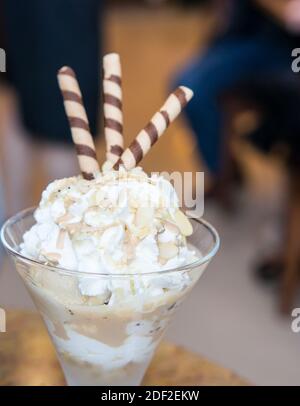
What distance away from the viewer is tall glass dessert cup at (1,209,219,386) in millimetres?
762

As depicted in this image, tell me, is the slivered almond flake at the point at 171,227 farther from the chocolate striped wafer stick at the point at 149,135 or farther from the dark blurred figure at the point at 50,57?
the dark blurred figure at the point at 50,57

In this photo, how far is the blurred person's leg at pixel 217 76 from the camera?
269 centimetres

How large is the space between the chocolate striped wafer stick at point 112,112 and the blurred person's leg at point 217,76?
5.84ft

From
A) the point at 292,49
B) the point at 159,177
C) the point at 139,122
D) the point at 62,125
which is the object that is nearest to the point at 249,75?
the point at 292,49

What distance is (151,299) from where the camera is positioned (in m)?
0.78

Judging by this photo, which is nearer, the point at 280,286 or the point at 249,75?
the point at 280,286

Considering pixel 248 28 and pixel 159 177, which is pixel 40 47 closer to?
pixel 248 28

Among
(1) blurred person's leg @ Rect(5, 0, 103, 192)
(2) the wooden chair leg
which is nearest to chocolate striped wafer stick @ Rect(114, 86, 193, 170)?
(2) the wooden chair leg

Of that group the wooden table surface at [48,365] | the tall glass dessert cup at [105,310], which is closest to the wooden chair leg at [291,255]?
the wooden table surface at [48,365]

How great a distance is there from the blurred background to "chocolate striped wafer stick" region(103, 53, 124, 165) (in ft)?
3.31

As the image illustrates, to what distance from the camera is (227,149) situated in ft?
9.09

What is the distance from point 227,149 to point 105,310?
2050mm
